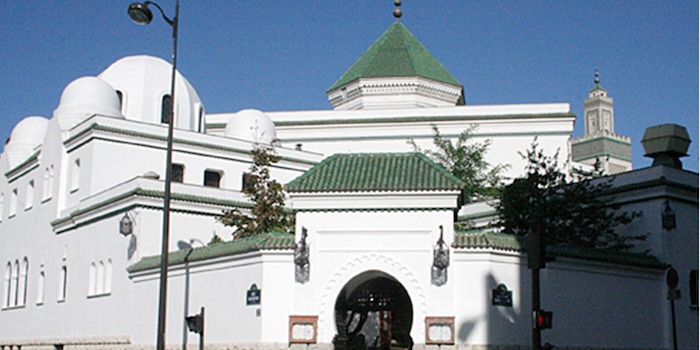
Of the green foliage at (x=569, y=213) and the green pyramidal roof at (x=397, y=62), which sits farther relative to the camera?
the green pyramidal roof at (x=397, y=62)

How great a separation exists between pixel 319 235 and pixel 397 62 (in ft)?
86.5

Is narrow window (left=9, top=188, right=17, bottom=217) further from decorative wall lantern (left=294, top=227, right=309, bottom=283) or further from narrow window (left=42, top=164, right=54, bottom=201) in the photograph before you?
decorative wall lantern (left=294, top=227, right=309, bottom=283)

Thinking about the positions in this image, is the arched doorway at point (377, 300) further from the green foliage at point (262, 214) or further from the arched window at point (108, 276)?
the arched window at point (108, 276)

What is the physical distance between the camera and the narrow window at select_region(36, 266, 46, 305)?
1513 inches

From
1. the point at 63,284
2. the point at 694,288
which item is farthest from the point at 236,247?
the point at 63,284

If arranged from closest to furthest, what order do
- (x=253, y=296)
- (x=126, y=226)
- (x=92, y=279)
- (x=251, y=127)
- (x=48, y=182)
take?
(x=253, y=296) < (x=126, y=226) < (x=92, y=279) < (x=48, y=182) < (x=251, y=127)

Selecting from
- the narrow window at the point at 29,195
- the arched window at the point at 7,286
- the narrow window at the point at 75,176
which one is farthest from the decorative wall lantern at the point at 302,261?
the arched window at the point at 7,286

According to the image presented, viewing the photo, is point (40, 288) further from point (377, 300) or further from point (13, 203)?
point (377, 300)

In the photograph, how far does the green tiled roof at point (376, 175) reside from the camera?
23.5 metres

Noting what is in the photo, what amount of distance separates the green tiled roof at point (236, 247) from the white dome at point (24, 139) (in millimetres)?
19619

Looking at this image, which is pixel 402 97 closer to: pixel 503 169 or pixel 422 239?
pixel 503 169

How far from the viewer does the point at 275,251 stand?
2381 centimetres

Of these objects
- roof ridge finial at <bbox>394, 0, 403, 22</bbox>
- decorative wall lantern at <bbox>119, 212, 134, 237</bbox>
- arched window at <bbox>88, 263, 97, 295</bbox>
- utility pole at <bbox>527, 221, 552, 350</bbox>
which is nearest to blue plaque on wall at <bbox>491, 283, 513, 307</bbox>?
utility pole at <bbox>527, 221, 552, 350</bbox>

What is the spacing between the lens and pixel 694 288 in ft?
94.8
